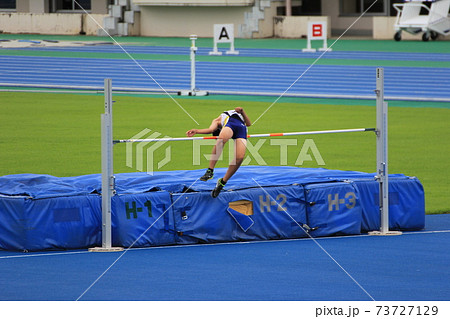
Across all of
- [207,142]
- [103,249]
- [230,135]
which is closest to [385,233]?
[230,135]

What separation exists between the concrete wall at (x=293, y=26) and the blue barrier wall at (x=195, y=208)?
1119 inches

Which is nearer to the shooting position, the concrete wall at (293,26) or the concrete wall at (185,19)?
the concrete wall at (293,26)

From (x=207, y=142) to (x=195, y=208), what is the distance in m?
6.53

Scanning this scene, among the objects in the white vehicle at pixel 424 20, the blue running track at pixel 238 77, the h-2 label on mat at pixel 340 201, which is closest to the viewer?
the h-2 label on mat at pixel 340 201

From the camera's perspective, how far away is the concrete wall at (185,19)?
3828 centimetres

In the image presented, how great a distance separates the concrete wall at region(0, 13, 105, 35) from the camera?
39688mm

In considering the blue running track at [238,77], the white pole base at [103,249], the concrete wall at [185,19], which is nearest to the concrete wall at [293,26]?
the concrete wall at [185,19]

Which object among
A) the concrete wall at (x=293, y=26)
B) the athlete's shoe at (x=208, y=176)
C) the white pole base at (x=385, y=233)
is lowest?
the white pole base at (x=385, y=233)

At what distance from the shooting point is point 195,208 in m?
8.27

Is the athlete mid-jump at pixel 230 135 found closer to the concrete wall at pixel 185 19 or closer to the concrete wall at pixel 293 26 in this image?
the concrete wall at pixel 293 26

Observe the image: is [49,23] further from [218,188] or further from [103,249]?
[103,249]

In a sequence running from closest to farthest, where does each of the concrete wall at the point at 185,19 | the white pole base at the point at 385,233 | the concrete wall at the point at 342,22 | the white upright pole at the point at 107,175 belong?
1. the white upright pole at the point at 107,175
2. the white pole base at the point at 385,233
3. the concrete wall at the point at 185,19
4. the concrete wall at the point at 342,22

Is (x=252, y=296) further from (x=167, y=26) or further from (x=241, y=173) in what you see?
(x=167, y=26)

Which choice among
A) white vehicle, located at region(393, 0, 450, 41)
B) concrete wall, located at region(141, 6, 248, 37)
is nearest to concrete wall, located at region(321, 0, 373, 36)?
concrete wall, located at region(141, 6, 248, 37)
